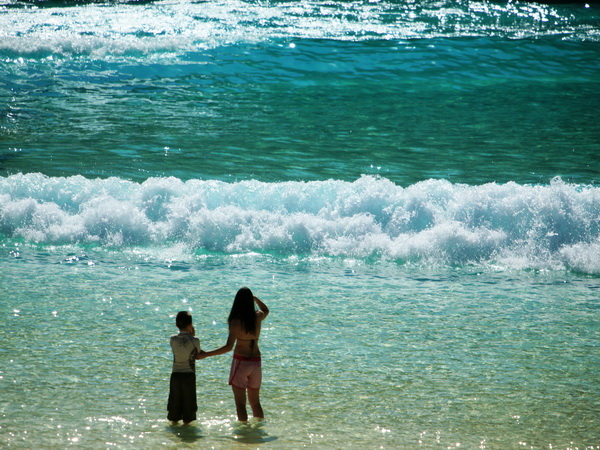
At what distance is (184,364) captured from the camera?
533 cm

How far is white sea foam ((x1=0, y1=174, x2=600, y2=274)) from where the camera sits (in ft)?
35.1

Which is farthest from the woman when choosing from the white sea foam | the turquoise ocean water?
the white sea foam

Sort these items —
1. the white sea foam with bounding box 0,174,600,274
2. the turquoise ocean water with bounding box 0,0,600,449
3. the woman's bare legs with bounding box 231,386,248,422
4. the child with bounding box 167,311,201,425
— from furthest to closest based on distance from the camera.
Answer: the white sea foam with bounding box 0,174,600,274 → the turquoise ocean water with bounding box 0,0,600,449 → the woman's bare legs with bounding box 231,386,248,422 → the child with bounding box 167,311,201,425

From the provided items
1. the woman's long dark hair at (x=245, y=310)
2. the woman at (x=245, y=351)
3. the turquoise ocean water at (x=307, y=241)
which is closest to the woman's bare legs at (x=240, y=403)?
the woman at (x=245, y=351)

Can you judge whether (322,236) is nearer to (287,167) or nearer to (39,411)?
(287,167)

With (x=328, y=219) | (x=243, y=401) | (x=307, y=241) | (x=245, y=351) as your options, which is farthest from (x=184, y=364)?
(x=328, y=219)

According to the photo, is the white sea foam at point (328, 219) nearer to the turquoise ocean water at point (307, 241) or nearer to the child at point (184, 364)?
the turquoise ocean water at point (307, 241)

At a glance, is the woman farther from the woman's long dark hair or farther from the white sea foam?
the white sea foam

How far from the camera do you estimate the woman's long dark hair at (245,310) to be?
17.4 feet

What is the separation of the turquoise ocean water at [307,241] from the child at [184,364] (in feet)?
0.86

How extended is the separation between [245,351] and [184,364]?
1.54 feet

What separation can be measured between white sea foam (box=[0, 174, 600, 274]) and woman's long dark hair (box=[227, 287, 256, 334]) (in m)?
5.34

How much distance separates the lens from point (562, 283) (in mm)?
9531

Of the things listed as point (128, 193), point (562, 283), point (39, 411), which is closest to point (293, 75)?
Result: point (128, 193)
